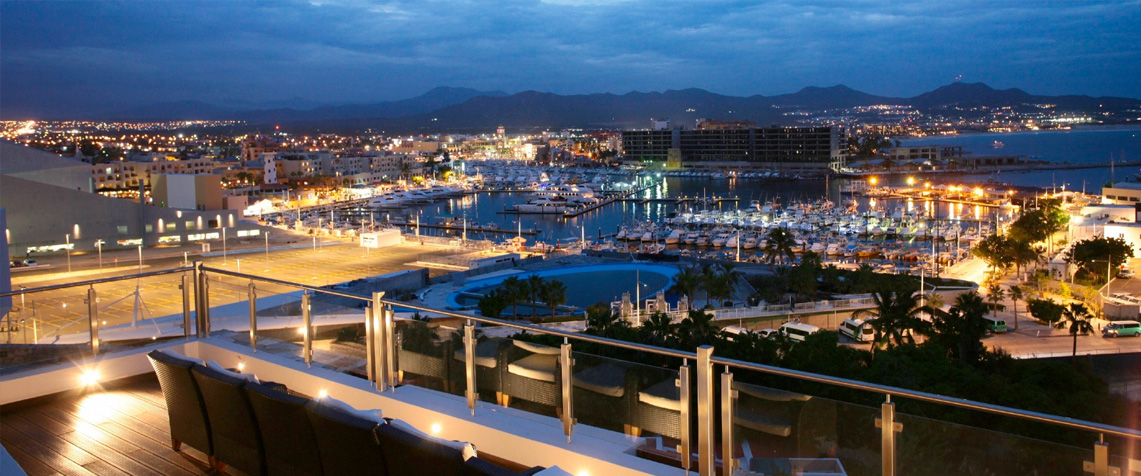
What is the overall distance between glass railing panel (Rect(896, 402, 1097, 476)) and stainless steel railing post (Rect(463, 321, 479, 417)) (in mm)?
1410

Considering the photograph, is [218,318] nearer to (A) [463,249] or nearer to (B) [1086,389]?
(B) [1086,389]

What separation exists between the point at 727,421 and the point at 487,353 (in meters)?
0.92

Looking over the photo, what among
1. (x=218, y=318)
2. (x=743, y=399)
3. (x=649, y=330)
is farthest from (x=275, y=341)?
(x=649, y=330)

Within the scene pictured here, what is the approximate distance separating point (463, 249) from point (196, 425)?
1060 inches

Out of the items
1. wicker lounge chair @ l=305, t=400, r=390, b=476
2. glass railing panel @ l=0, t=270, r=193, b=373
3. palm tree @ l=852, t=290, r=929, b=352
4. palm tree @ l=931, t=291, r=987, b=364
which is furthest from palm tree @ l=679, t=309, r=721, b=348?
wicker lounge chair @ l=305, t=400, r=390, b=476

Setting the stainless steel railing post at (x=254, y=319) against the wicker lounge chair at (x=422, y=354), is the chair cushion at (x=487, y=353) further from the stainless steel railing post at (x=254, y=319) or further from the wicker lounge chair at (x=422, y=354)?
the stainless steel railing post at (x=254, y=319)

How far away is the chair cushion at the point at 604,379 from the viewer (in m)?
2.38

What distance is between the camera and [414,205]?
201ft

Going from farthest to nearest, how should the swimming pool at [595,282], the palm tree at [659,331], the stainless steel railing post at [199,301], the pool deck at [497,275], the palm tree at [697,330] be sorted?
the swimming pool at [595,282], the pool deck at [497,275], the palm tree at [697,330], the palm tree at [659,331], the stainless steel railing post at [199,301]

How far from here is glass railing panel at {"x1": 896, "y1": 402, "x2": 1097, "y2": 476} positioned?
1.65 m

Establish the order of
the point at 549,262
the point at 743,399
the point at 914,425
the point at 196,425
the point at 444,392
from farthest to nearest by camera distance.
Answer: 1. the point at 549,262
2. the point at 444,392
3. the point at 196,425
4. the point at 743,399
5. the point at 914,425

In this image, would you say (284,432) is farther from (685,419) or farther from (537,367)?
(685,419)

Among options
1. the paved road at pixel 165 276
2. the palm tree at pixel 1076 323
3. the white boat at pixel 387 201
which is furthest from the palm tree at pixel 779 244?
the white boat at pixel 387 201

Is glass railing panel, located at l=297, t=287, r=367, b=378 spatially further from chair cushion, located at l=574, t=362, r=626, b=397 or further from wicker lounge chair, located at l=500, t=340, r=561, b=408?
chair cushion, located at l=574, t=362, r=626, b=397
